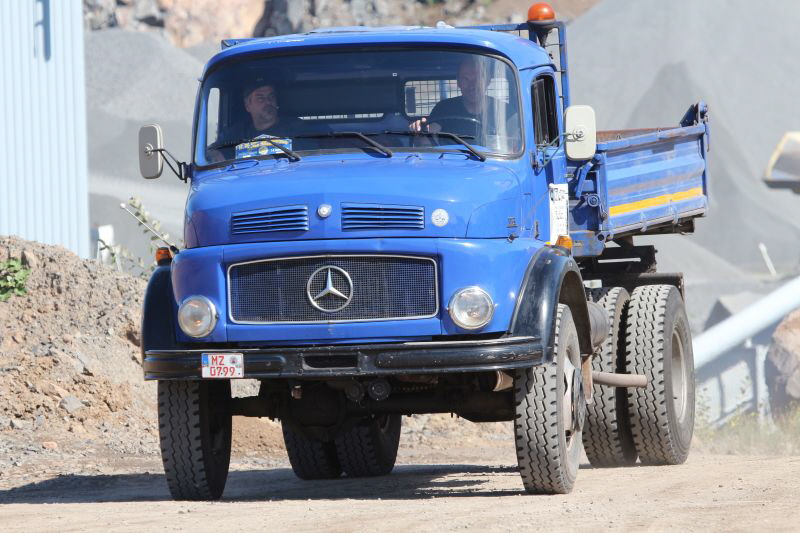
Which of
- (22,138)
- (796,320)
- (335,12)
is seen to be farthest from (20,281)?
(335,12)

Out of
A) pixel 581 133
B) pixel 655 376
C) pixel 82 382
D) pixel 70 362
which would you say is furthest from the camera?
pixel 70 362

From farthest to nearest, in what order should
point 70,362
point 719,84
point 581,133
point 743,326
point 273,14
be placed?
point 273,14, point 719,84, point 743,326, point 70,362, point 581,133

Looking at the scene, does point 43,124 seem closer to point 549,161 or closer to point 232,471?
point 232,471

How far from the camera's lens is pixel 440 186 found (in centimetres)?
827

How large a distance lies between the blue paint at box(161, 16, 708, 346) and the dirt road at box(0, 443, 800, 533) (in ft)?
3.22

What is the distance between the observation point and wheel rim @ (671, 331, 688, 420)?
39.3ft

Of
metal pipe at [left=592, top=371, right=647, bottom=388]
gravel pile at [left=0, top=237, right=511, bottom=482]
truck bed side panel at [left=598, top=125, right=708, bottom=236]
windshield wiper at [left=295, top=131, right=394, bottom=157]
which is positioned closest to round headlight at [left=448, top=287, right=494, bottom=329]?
windshield wiper at [left=295, top=131, right=394, bottom=157]

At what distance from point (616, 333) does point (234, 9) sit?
4658cm

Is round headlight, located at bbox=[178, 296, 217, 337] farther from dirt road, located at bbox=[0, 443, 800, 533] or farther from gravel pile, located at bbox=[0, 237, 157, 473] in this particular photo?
gravel pile, located at bbox=[0, 237, 157, 473]

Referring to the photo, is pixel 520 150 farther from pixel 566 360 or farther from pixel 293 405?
pixel 293 405

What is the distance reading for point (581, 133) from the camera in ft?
30.3

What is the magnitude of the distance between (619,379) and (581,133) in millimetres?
2267

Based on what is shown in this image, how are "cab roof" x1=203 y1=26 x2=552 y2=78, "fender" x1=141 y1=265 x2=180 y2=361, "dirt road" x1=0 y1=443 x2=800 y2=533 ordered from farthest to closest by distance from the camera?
"cab roof" x1=203 y1=26 x2=552 y2=78 → "fender" x1=141 y1=265 x2=180 y2=361 → "dirt road" x1=0 y1=443 x2=800 y2=533

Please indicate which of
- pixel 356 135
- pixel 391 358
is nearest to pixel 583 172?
pixel 356 135
